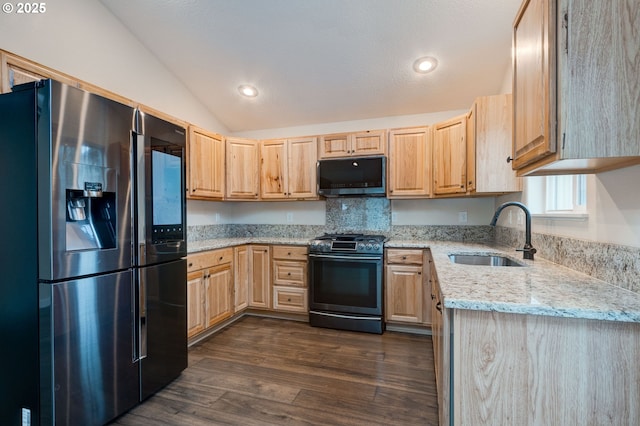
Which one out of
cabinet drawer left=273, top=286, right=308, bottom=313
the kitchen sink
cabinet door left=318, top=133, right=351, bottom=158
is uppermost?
cabinet door left=318, top=133, right=351, bottom=158

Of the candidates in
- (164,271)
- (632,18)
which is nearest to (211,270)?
(164,271)

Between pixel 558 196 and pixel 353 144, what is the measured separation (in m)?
1.98

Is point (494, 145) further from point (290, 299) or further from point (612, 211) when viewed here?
point (290, 299)

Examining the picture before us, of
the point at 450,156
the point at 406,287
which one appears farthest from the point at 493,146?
the point at 406,287

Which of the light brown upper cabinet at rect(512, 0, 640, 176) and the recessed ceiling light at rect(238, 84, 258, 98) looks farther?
the recessed ceiling light at rect(238, 84, 258, 98)

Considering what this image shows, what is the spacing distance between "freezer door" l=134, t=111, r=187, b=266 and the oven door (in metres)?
1.46

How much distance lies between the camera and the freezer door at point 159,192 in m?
1.85

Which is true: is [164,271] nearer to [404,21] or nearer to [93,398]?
[93,398]

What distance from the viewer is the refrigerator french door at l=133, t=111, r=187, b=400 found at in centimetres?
186

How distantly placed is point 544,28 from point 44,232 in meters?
2.31

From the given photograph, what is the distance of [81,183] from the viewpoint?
156 cm

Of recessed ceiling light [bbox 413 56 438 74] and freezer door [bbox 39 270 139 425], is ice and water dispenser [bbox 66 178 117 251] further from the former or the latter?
recessed ceiling light [bbox 413 56 438 74]

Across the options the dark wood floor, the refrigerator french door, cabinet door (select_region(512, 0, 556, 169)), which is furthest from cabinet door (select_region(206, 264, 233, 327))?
cabinet door (select_region(512, 0, 556, 169))

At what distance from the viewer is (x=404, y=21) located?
2326 millimetres
